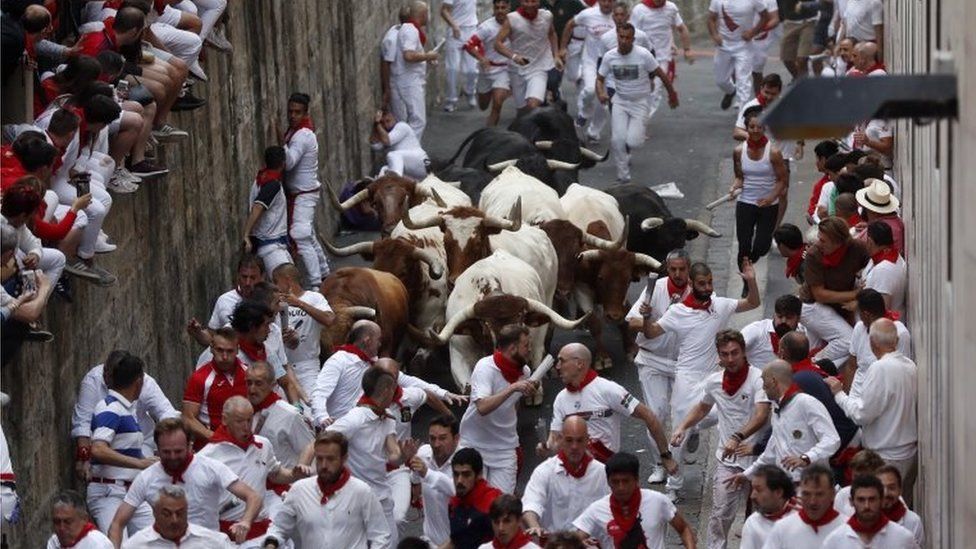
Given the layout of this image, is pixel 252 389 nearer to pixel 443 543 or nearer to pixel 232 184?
pixel 443 543

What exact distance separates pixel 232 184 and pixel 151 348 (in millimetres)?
3112

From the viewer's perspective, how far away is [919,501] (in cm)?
1437

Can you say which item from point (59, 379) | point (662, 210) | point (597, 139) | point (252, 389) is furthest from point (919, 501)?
point (597, 139)

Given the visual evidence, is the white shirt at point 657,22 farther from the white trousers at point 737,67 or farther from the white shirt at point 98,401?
the white shirt at point 98,401

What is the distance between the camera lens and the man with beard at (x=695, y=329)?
16281mm

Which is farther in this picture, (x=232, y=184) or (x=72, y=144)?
(x=232, y=184)

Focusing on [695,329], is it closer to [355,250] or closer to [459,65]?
[355,250]

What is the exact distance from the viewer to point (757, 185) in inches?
814

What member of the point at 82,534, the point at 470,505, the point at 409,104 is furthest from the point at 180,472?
the point at 409,104

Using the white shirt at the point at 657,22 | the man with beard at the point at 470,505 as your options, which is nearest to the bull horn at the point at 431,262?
the man with beard at the point at 470,505

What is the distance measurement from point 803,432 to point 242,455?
3.20 metres

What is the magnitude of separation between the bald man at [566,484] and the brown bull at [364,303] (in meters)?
4.72

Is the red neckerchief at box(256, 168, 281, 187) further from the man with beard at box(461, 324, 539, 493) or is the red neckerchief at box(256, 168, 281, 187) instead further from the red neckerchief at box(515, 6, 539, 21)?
the red neckerchief at box(515, 6, 539, 21)

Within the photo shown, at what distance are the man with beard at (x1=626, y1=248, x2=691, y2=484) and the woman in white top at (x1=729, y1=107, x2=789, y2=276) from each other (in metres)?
3.61
